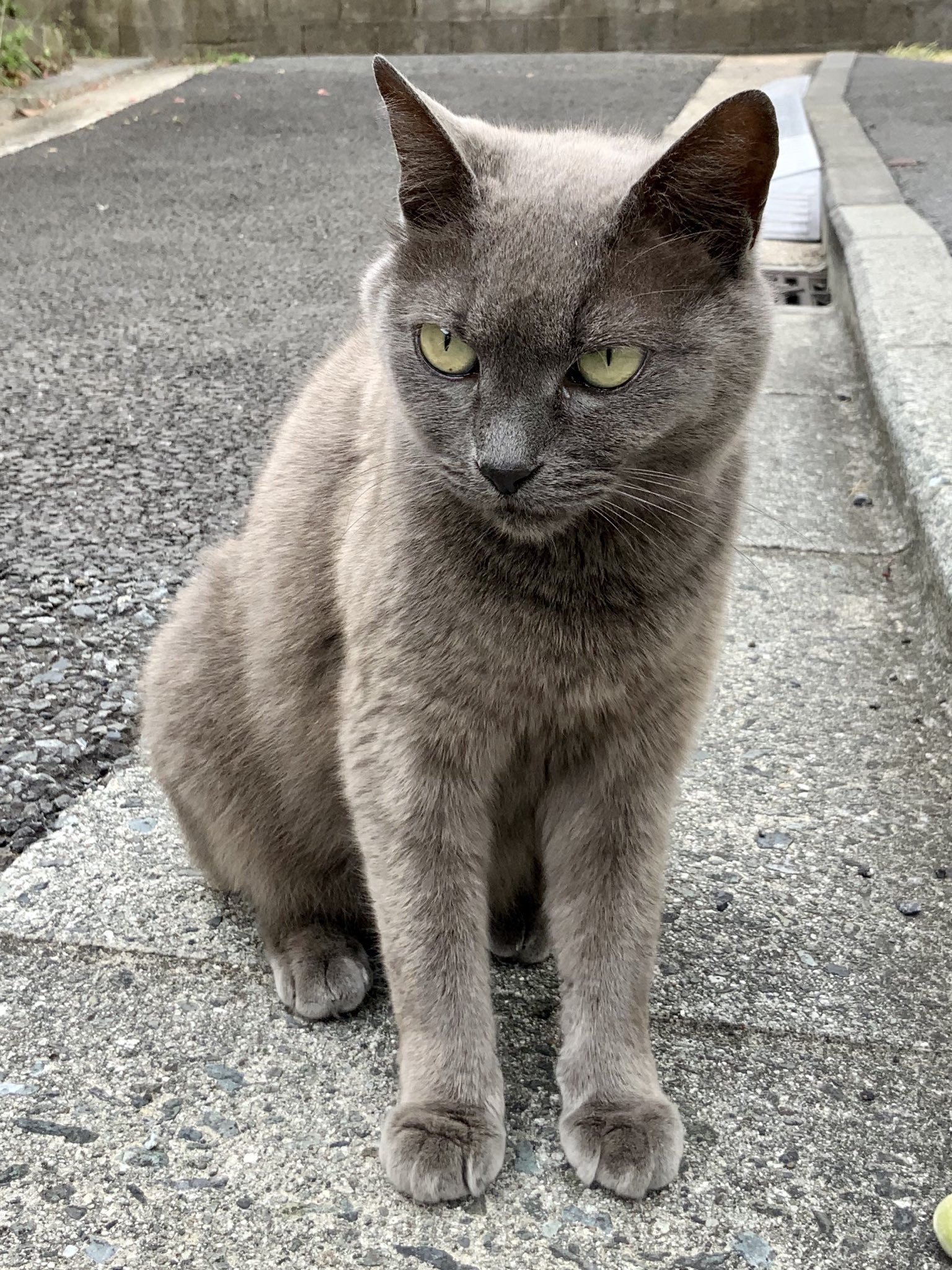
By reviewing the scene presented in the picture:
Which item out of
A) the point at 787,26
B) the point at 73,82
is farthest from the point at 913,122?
the point at 73,82

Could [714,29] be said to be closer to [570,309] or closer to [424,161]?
[424,161]

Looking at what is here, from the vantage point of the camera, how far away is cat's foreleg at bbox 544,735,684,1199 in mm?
1549

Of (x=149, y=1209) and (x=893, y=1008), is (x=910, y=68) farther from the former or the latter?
(x=149, y=1209)

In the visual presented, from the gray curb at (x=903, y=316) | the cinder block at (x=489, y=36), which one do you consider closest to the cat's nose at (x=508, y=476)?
the gray curb at (x=903, y=316)

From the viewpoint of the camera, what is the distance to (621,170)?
1.53 m

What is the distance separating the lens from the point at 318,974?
5.58 feet

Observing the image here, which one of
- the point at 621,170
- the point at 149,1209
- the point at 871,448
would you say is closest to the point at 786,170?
the point at 871,448

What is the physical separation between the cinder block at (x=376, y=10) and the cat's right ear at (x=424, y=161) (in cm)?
1140

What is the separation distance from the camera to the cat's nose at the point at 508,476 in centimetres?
135

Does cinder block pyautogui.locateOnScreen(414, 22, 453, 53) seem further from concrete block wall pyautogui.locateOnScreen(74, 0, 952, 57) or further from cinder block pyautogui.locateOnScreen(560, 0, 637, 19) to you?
cinder block pyautogui.locateOnScreen(560, 0, 637, 19)

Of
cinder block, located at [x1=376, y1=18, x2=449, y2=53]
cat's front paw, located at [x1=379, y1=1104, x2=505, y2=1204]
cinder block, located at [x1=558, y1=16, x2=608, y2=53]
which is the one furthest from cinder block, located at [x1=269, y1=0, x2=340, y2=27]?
cat's front paw, located at [x1=379, y1=1104, x2=505, y2=1204]

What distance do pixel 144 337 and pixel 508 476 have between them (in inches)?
138

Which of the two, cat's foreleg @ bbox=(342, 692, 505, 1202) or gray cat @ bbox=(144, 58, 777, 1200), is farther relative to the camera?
cat's foreleg @ bbox=(342, 692, 505, 1202)

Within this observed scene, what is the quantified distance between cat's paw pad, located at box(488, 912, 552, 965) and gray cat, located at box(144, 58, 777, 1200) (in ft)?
0.31
